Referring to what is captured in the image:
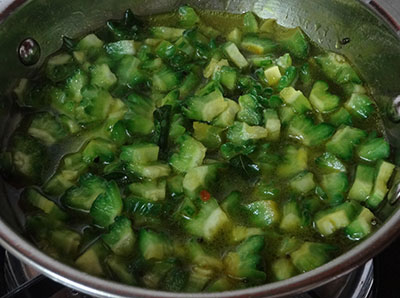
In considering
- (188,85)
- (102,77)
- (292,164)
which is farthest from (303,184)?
(102,77)

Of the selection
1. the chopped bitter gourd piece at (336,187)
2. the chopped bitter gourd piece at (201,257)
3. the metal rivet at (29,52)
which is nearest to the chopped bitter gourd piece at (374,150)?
the chopped bitter gourd piece at (336,187)

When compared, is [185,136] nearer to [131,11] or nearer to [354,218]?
[354,218]

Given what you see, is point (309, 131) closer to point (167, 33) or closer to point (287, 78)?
point (287, 78)

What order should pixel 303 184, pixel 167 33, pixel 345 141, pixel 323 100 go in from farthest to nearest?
pixel 167 33 < pixel 323 100 < pixel 345 141 < pixel 303 184

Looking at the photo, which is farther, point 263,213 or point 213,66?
point 213,66

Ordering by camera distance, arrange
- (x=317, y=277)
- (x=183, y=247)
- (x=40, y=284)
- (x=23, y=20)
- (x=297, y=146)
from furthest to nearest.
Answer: (x=23, y=20) < (x=297, y=146) < (x=183, y=247) < (x=40, y=284) < (x=317, y=277)

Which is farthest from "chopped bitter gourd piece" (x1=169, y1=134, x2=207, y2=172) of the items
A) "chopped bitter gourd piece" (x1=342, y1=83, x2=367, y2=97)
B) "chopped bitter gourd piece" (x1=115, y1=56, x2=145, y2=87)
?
"chopped bitter gourd piece" (x1=342, y1=83, x2=367, y2=97)

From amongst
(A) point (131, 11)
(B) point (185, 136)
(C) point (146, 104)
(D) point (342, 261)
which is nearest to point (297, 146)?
(B) point (185, 136)
